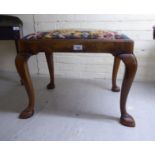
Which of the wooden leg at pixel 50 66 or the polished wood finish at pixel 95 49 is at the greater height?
the polished wood finish at pixel 95 49

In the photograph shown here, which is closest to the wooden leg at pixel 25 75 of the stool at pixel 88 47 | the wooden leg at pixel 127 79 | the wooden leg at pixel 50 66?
the stool at pixel 88 47

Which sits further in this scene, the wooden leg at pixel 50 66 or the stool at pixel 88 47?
the wooden leg at pixel 50 66

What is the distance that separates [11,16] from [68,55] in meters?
0.63

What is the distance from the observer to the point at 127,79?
1.10 meters

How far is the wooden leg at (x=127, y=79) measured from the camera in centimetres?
105

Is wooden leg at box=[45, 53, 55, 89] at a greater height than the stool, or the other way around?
the stool

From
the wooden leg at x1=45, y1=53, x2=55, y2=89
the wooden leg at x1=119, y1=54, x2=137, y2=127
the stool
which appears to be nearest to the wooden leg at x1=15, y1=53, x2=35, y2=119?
the stool

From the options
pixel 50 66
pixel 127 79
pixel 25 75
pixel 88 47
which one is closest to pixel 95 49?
pixel 88 47

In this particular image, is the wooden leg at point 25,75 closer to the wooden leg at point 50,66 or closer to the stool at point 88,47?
the stool at point 88,47

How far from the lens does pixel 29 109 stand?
4.23 feet

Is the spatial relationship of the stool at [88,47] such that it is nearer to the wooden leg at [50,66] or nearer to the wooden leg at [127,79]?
the wooden leg at [127,79]

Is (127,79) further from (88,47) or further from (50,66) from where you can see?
(50,66)

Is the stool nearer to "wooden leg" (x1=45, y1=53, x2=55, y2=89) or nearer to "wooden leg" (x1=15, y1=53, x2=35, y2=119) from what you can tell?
"wooden leg" (x1=15, y1=53, x2=35, y2=119)

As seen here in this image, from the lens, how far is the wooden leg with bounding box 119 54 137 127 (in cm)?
105
